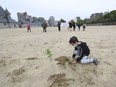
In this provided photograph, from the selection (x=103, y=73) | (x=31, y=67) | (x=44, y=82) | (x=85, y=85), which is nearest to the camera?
(x=85, y=85)

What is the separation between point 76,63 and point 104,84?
1361 mm

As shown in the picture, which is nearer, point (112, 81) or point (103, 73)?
point (112, 81)

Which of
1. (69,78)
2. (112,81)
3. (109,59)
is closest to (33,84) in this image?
(69,78)

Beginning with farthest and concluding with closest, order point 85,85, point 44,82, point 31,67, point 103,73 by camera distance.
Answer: point 31,67, point 103,73, point 44,82, point 85,85

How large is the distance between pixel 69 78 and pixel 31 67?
138cm

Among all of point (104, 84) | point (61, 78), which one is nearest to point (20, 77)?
point (61, 78)

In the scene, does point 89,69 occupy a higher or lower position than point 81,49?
lower

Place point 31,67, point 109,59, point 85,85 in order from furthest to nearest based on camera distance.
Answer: point 109,59, point 31,67, point 85,85

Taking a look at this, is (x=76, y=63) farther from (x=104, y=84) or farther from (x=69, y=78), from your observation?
(x=104, y=84)

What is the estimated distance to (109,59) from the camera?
195 inches

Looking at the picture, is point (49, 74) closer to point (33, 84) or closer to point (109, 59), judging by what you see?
point (33, 84)

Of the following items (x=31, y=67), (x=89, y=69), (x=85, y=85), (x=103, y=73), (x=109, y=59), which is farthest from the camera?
(x=109, y=59)

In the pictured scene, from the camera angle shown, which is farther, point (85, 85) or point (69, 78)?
point (69, 78)

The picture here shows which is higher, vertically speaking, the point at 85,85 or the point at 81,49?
the point at 81,49
